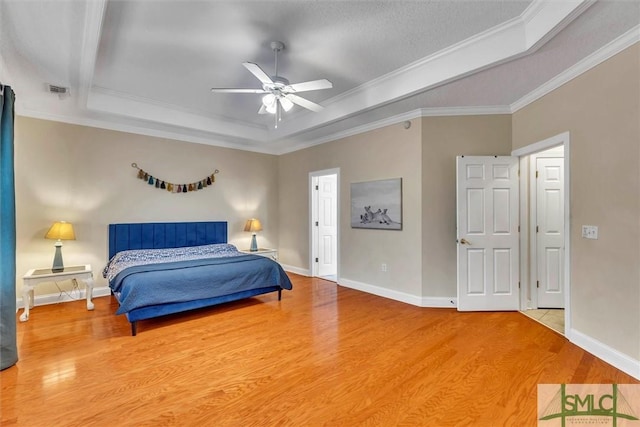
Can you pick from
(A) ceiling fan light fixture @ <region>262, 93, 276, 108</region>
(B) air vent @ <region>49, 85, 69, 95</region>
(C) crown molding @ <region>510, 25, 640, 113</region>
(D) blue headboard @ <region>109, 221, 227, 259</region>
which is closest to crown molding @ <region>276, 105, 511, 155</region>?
(C) crown molding @ <region>510, 25, 640, 113</region>

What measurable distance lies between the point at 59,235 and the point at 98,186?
2.99 feet

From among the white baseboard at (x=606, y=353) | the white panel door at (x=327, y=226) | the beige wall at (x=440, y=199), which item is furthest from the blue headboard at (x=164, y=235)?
the white baseboard at (x=606, y=353)

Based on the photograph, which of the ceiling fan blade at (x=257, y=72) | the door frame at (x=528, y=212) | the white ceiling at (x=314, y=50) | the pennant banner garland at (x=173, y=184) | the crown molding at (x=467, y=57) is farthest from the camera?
the pennant banner garland at (x=173, y=184)

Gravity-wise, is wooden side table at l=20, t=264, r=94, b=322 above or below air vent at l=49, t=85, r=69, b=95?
below

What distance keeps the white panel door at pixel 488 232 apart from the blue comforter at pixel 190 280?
2451 mm

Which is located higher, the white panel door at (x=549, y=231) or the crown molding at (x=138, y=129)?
the crown molding at (x=138, y=129)

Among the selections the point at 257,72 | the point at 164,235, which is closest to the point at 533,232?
the point at 257,72

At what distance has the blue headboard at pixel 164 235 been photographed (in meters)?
4.47

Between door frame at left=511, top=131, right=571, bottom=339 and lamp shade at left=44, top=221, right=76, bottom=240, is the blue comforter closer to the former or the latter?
lamp shade at left=44, top=221, right=76, bottom=240

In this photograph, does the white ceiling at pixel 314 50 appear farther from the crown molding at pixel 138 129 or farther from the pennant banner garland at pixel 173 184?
the pennant banner garland at pixel 173 184

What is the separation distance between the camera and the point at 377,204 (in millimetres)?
4469

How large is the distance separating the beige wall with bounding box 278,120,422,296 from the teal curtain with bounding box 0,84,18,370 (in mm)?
3929

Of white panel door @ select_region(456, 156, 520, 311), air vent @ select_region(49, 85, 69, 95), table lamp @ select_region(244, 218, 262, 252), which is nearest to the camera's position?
air vent @ select_region(49, 85, 69, 95)

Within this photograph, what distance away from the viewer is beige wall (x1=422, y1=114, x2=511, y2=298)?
153 inches
